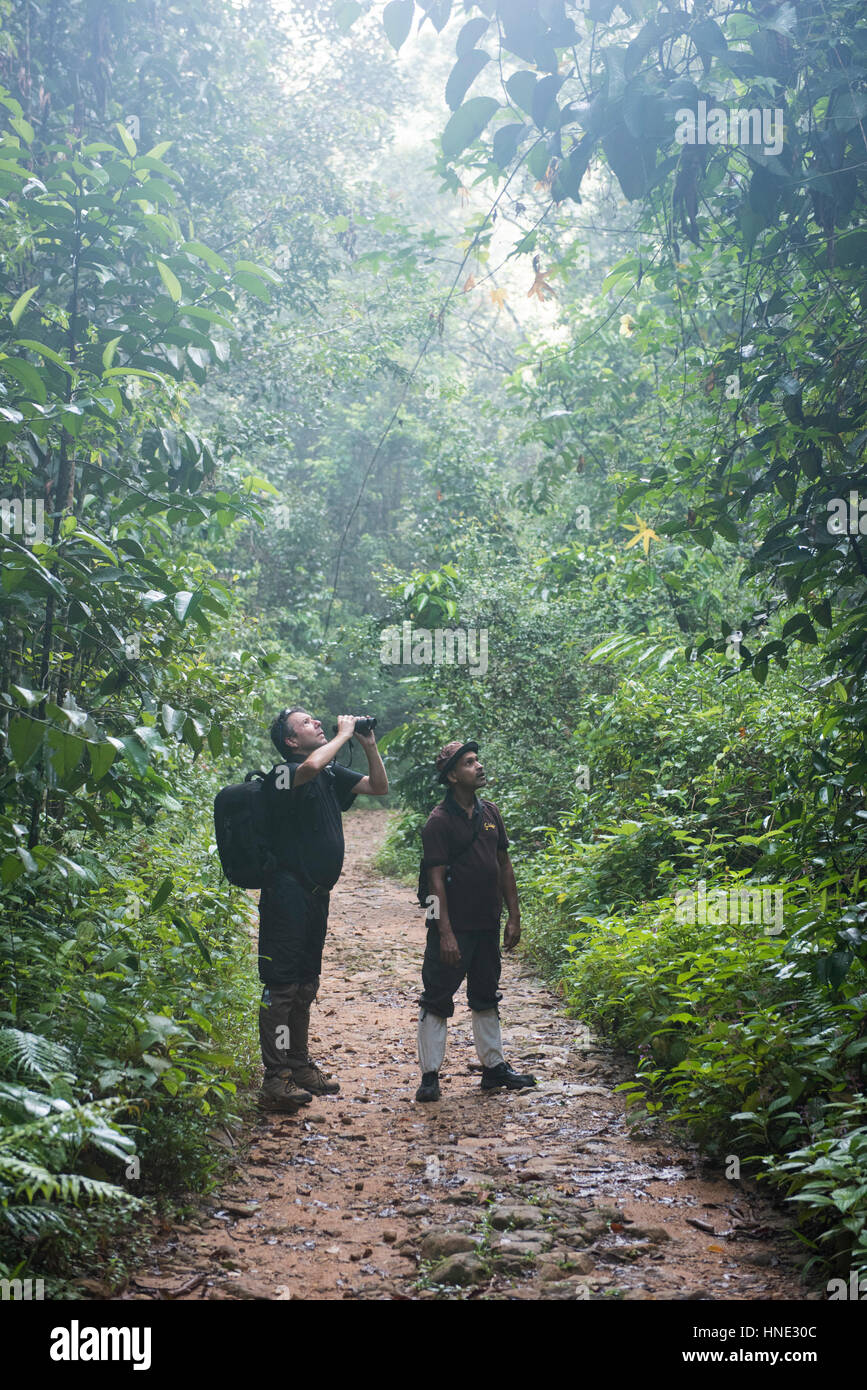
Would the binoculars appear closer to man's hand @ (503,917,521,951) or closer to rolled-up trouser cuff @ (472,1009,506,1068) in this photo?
man's hand @ (503,917,521,951)

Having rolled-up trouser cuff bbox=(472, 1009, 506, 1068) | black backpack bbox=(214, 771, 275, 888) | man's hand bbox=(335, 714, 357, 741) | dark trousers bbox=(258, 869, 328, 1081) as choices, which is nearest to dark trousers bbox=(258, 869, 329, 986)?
dark trousers bbox=(258, 869, 328, 1081)

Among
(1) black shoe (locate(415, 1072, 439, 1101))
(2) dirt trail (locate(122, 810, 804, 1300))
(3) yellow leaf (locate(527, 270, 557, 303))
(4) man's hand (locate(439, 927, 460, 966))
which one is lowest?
(2) dirt trail (locate(122, 810, 804, 1300))

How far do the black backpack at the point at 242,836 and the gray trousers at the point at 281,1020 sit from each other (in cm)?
57

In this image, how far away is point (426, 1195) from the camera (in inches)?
167

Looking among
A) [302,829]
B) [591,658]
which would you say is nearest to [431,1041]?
[302,829]

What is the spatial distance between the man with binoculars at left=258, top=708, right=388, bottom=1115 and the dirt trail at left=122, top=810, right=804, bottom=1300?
10.2 inches

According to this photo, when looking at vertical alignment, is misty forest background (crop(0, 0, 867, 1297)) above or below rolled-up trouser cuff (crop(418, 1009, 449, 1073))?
above

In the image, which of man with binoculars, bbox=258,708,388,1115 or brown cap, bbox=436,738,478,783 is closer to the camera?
man with binoculars, bbox=258,708,388,1115

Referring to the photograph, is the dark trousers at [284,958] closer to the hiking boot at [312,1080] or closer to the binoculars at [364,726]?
the hiking boot at [312,1080]

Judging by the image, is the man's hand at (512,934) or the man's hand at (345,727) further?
the man's hand at (512,934)

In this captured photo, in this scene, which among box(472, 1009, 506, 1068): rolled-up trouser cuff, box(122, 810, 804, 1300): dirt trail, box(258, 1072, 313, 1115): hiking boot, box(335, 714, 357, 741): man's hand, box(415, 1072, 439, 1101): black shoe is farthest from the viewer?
box(472, 1009, 506, 1068): rolled-up trouser cuff

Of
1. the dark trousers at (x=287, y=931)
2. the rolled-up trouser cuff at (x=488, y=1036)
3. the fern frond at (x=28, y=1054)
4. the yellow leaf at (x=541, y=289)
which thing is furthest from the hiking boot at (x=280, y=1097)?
the yellow leaf at (x=541, y=289)

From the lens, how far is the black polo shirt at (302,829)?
537cm

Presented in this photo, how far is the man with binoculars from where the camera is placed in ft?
17.3
